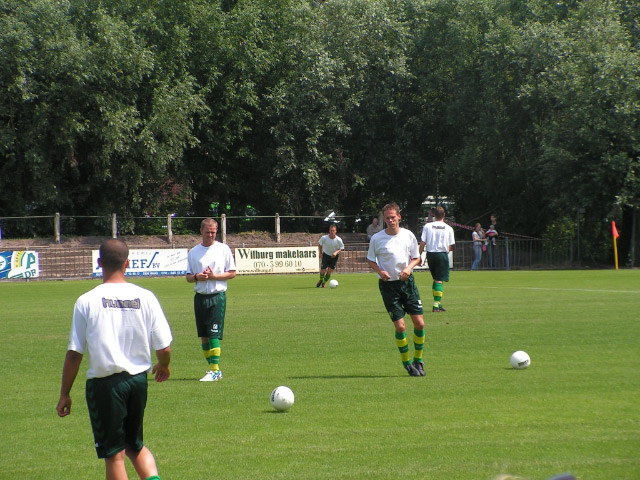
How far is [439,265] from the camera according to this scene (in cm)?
1944

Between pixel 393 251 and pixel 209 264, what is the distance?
2.40 m

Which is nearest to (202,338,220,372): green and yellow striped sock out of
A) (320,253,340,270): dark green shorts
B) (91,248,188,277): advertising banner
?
(320,253,340,270): dark green shorts

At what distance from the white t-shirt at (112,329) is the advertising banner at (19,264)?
32.9 meters

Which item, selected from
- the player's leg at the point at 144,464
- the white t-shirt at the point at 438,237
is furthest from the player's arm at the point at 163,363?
the white t-shirt at the point at 438,237

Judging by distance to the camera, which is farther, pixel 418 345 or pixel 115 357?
pixel 418 345

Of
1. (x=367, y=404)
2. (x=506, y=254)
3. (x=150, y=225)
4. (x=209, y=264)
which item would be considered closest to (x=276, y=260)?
(x=150, y=225)

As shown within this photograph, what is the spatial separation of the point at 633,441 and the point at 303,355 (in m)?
6.40

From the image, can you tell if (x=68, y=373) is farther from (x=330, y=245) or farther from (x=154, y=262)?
(x=154, y=262)

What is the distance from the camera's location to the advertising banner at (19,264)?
36.3 meters

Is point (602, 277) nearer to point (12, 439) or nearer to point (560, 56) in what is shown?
point (560, 56)

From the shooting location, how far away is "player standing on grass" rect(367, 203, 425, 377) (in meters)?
11.0

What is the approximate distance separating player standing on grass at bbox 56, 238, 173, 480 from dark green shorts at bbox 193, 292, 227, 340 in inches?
222

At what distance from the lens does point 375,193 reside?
51.2m

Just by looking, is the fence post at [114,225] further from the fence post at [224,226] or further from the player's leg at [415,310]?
the player's leg at [415,310]
